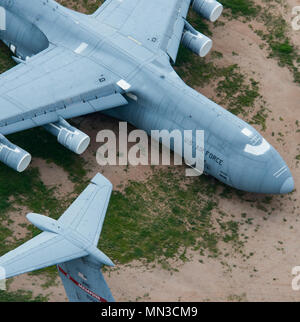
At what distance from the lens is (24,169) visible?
5141 cm

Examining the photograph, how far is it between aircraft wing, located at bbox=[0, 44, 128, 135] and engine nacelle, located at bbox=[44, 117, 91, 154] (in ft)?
1.81

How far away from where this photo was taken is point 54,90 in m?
52.8

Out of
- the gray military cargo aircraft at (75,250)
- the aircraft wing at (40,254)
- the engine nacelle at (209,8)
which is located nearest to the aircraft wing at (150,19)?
the engine nacelle at (209,8)

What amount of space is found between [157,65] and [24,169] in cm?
1256

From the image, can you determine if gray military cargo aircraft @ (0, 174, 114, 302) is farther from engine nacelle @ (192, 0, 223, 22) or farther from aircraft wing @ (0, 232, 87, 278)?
engine nacelle @ (192, 0, 223, 22)

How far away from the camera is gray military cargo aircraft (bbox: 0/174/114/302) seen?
119 ft

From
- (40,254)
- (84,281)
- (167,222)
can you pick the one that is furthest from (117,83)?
(40,254)

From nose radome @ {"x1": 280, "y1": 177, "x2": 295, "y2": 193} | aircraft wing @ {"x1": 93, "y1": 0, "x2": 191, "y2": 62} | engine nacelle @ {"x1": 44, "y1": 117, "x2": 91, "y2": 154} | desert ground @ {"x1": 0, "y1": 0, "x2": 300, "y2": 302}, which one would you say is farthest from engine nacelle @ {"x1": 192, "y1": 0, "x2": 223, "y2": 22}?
nose radome @ {"x1": 280, "y1": 177, "x2": 295, "y2": 193}

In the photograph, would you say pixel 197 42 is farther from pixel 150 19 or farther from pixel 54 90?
pixel 54 90

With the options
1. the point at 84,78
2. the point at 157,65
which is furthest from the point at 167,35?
the point at 84,78

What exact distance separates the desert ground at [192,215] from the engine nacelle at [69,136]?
2365 mm

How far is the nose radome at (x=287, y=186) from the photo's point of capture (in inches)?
1977

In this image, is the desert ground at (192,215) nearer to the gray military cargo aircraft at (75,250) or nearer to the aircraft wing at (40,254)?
the gray military cargo aircraft at (75,250)

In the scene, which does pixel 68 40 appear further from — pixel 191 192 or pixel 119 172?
pixel 191 192
